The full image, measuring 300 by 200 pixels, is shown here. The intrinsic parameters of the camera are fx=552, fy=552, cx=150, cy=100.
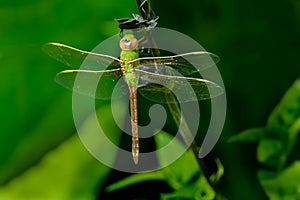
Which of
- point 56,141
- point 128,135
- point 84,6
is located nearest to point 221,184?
point 128,135

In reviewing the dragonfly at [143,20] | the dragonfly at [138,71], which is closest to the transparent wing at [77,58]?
the dragonfly at [138,71]

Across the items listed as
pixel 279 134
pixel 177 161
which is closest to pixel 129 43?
pixel 177 161

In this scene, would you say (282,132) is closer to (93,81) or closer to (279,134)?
(279,134)

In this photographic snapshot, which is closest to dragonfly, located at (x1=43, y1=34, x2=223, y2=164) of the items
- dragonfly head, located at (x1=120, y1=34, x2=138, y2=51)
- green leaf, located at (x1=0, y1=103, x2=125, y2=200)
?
dragonfly head, located at (x1=120, y1=34, x2=138, y2=51)

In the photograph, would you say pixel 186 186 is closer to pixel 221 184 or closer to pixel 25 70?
pixel 221 184

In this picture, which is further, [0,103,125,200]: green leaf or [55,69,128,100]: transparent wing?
[0,103,125,200]: green leaf

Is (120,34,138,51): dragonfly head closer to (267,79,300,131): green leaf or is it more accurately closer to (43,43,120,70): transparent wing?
(43,43,120,70): transparent wing
